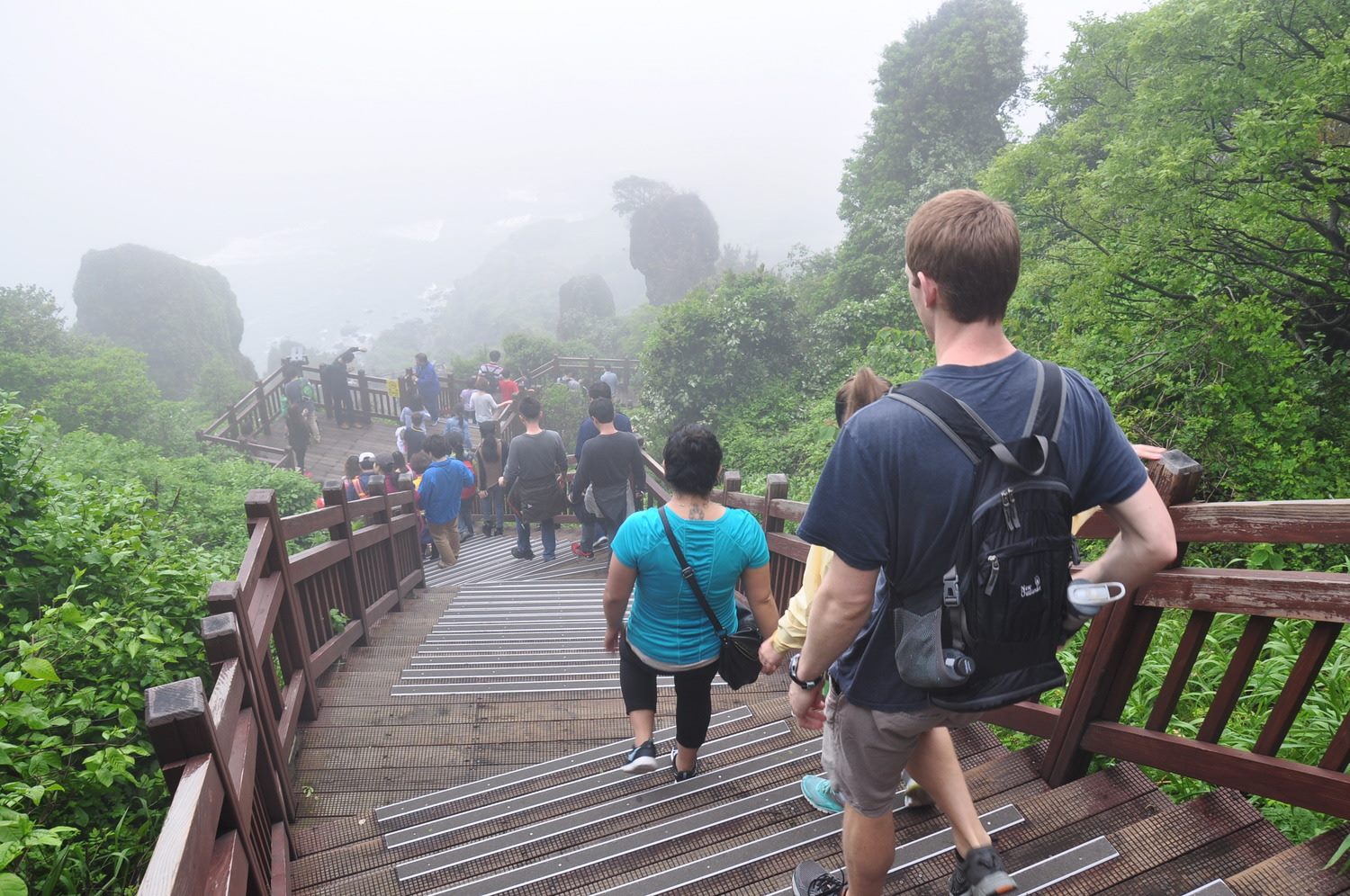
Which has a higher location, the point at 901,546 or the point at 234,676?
the point at 901,546

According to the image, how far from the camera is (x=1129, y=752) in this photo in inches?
85.5

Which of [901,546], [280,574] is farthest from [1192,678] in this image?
[280,574]

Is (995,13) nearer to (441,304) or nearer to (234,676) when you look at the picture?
(234,676)

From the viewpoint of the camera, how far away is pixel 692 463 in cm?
262

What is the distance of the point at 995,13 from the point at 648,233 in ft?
108

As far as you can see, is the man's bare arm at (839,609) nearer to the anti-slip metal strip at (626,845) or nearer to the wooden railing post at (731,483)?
the anti-slip metal strip at (626,845)

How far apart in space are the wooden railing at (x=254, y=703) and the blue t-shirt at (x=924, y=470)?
1395 mm

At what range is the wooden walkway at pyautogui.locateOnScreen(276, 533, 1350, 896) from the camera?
197 cm

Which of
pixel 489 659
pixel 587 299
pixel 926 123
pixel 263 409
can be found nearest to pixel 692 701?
pixel 489 659

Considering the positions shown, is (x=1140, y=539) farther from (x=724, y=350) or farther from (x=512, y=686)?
(x=724, y=350)

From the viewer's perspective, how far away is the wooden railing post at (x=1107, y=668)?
1.94 metres

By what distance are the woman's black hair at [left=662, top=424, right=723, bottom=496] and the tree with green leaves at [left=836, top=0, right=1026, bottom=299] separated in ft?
49.6

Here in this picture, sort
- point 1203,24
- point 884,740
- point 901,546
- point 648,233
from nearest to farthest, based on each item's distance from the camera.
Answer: point 901,546 < point 884,740 < point 1203,24 < point 648,233

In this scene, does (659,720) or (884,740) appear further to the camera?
(659,720)
